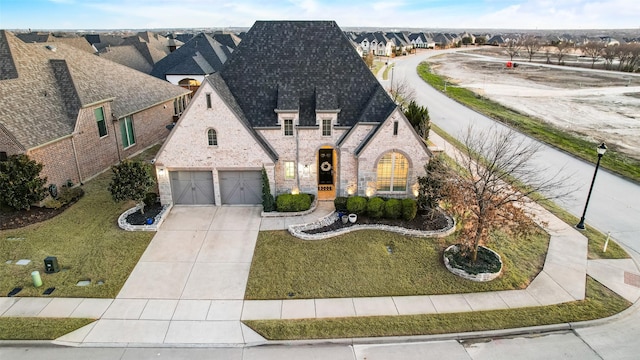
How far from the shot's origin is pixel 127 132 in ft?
105

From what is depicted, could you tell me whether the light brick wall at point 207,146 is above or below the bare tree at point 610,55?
below

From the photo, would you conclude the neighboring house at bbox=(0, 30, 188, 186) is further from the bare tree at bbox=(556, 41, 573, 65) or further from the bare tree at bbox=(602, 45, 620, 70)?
the bare tree at bbox=(556, 41, 573, 65)

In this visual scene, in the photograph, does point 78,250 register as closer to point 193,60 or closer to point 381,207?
point 381,207

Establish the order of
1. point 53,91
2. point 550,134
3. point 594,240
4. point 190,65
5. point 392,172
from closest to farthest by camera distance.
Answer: point 594,240
point 392,172
point 53,91
point 550,134
point 190,65

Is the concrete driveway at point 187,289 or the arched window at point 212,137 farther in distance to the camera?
the arched window at point 212,137

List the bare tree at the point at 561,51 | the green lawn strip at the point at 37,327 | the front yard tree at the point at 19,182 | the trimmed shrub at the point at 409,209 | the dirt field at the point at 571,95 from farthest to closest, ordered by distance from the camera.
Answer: the bare tree at the point at 561,51 < the dirt field at the point at 571,95 < the trimmed shrub at the point at 409,209 < the front yard tree at the point at 19,182 < the green lawn strip at the point at 37,327

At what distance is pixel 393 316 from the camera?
15.0 metres

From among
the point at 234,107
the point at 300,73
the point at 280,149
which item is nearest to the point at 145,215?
the point at 234,107

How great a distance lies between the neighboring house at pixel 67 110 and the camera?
23.0 meters

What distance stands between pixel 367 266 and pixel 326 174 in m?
8.53

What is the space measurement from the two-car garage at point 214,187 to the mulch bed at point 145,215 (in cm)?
118

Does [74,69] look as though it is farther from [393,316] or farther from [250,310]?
[393,316]

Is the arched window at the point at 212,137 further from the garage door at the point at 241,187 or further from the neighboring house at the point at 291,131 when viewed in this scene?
the garage door at the point at 241,187

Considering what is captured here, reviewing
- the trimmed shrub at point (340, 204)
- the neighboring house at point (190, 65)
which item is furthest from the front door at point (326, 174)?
the neighboring house at point (190, 65)
